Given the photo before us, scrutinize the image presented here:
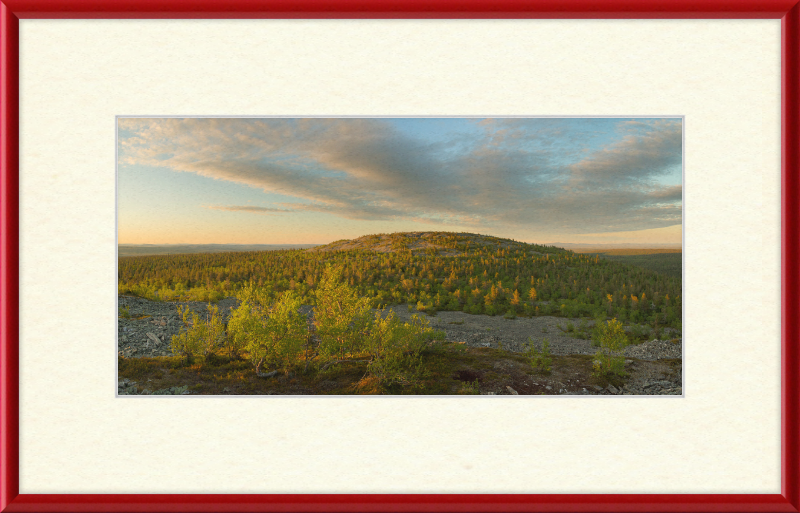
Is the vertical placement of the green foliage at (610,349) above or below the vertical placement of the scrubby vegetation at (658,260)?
below

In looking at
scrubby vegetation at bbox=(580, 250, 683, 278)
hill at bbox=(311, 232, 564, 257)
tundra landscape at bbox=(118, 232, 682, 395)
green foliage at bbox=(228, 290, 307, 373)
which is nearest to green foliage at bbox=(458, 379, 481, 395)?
tundra landscape at bbox=(118, 232, 682, 395)

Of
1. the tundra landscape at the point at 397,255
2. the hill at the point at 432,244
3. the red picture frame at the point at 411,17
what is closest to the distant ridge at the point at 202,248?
the tundra landscape at the point at 397,255

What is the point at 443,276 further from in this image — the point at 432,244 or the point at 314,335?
the point at 314,335

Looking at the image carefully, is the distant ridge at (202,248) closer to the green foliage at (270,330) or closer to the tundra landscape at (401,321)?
the tundra landscape at (401,321)

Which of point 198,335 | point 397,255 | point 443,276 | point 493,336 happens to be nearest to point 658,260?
point 493,336

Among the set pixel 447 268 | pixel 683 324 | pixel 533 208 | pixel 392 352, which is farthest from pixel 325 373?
pixel 683 324

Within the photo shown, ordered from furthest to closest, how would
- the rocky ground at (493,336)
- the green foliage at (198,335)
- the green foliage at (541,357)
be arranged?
the green foliage at (198,335), the green foliage at (541,357), the rocky ground at (493,336)

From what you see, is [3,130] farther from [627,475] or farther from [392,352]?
[627,475]

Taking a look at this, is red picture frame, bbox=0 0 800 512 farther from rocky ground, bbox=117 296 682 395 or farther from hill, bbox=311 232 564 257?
hill, bbox=311 232 564 257
